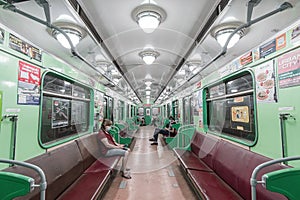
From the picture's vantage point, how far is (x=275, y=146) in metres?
1.72

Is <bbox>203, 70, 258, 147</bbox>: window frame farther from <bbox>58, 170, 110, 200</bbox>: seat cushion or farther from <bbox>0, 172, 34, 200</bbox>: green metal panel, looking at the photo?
<bbox>0, 172, 34, 200</bbox>: green metal panel

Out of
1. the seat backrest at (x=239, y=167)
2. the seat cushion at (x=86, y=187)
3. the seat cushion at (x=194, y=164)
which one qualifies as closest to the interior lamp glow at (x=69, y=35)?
the seat cushion at (x=86, y=187)

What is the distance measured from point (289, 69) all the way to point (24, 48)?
2743 mm

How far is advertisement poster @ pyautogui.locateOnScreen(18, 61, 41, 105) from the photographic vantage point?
1.76 metres

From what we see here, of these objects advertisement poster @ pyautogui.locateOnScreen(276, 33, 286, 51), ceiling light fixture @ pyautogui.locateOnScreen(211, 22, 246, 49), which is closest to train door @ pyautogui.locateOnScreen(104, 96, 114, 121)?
ceiling light fixture @ pyautogui.locateOnScreen(211, 22, 246, 49)

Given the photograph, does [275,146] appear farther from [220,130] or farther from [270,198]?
[220,130]

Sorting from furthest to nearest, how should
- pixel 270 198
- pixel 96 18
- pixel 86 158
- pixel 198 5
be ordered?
1. pixel 86 158
2. pixel 96 18
3. pixel 198 5
4. pixel 270 198

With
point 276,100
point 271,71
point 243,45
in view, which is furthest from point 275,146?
point 243,45

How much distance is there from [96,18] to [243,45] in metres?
2.37

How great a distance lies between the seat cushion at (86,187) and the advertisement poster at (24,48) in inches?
69.4

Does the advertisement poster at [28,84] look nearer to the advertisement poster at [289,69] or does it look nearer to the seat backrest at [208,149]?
the advertisement poster at [289,69]

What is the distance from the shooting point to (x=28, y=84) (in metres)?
1.90

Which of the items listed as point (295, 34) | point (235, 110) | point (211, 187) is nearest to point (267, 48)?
point (295, 34)

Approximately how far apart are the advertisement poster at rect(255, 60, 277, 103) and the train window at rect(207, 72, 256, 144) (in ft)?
0.97
